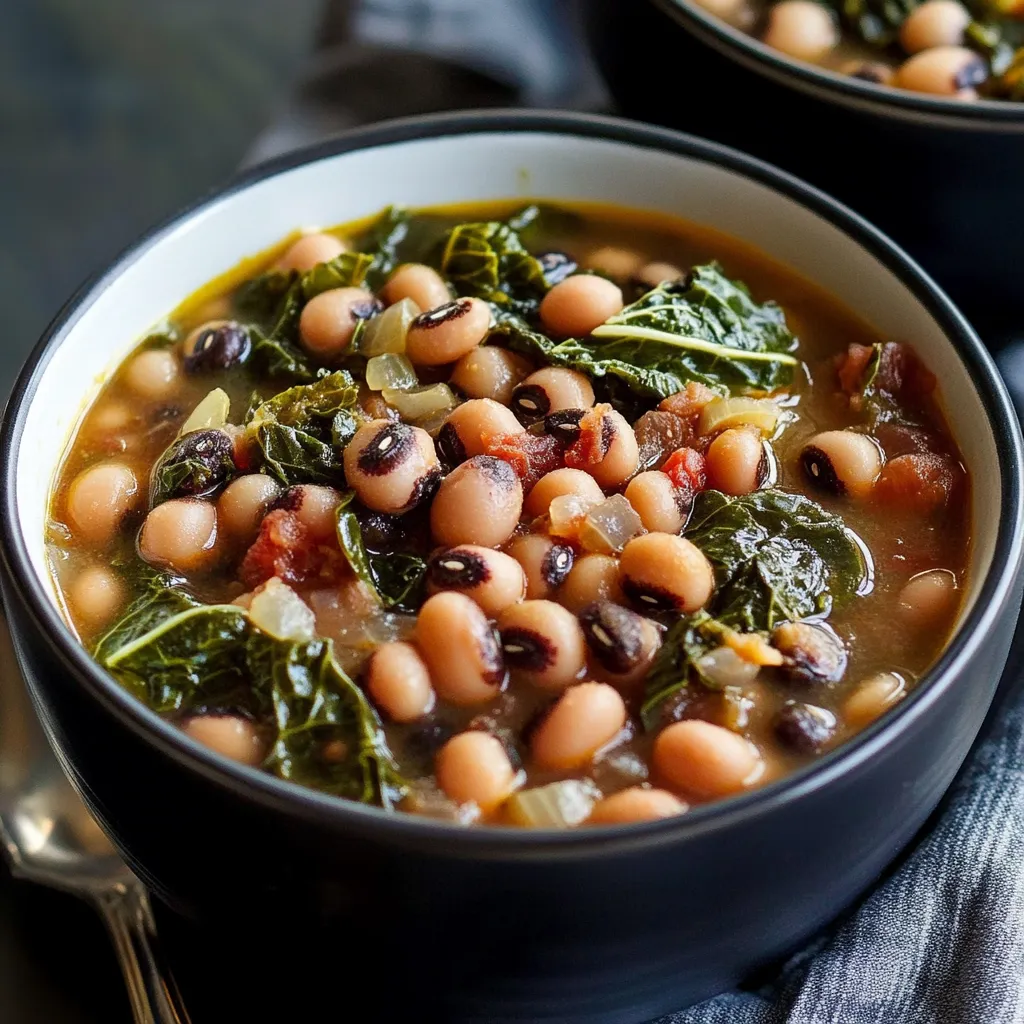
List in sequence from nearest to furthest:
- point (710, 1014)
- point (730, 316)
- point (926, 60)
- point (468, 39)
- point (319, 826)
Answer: point (319, 826) → point (710, 1014) → point (730, 316) → point (926, 60) → point (468, 39)

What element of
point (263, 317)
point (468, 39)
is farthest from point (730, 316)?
point (468, 39)

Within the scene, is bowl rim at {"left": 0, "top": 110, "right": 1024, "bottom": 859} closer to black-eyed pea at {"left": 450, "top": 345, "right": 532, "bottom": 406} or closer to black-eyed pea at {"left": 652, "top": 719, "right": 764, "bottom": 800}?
black-eyed pea at {"left": 652, "top": 719, "right": 764, "bottom": 800}

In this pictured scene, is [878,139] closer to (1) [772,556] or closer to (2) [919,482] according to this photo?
(2) [919,482]

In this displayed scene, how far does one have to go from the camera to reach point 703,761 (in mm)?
2061

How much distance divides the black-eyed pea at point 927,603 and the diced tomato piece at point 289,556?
948mm

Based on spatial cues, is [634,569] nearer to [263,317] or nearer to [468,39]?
[263,317]

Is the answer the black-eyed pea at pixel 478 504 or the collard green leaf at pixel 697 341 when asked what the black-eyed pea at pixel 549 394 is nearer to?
the collard green leaf at pixel 697 341

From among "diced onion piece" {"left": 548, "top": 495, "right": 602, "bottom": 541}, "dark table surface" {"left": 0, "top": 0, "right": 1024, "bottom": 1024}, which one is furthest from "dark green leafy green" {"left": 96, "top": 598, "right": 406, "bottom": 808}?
"dark table surface" {"left": 0, "top": 0, "right": 1024, "bottom": 1024}

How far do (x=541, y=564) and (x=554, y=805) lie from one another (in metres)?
0.46

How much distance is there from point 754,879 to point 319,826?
0.59m

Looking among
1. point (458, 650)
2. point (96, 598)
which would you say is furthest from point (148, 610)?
point (458, 650)

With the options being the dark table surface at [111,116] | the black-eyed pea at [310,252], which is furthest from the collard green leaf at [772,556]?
the dark table surface at [111,116]

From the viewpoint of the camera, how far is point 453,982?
77.8 inches

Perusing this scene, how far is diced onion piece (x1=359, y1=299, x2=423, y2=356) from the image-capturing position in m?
2.72
